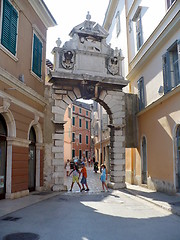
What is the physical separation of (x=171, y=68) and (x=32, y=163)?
307 inches

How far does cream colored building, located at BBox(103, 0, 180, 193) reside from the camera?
11.6m

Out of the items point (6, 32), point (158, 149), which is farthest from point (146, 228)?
point (6, 32)

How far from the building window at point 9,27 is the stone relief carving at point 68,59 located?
13.2 ft

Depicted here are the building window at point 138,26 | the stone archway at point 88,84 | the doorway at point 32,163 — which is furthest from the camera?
the building window at point 138,26

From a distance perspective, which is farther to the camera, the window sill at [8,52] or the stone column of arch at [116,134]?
the stone column of arch at [116,134]

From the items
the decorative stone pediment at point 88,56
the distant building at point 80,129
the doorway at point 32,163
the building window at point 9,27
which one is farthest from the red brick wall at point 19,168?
the distant building at point 80,129

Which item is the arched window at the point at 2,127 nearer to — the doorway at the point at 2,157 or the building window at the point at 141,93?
the doorway at the point at 2,157

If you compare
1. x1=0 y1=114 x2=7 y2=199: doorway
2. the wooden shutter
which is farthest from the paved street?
the wooden shutter

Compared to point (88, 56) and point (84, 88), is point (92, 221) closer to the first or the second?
point (84, 88)

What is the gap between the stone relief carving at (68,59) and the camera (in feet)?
48.2

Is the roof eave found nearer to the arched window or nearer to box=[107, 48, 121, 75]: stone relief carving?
box=[107, 48, 121, 75]: stone relief carving

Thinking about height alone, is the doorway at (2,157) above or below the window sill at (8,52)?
below

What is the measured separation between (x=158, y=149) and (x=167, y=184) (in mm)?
1848

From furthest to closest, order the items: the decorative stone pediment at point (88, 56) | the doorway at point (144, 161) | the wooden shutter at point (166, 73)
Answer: the doorway at point (144, 161) < the decorative stone pediment at point (88, 56) < the wooden shutter at point (166, 73)
